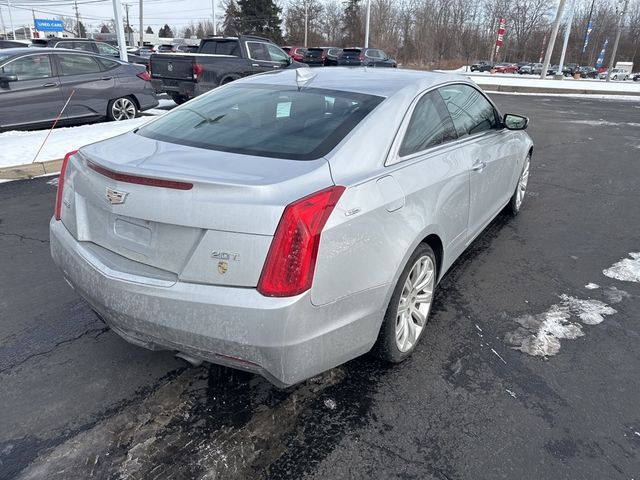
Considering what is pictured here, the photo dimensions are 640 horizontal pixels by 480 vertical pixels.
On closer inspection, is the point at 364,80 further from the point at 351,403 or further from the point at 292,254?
the point at 351,403

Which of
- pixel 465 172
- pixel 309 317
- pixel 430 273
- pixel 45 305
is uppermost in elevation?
pixel 465 172

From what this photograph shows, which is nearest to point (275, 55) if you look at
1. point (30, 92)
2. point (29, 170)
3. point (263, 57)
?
point (263, 57)

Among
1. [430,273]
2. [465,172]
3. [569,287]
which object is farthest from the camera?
[569,287]

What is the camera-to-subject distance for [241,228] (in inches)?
78.0

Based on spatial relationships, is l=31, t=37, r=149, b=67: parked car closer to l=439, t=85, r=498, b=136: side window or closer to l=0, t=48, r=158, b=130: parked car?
l=0, t=48, r=158, b=130: parked car

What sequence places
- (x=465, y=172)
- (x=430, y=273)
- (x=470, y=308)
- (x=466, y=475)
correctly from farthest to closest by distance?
(x=470, y=308)
(x=465, y=172)
(x=430, y=273)
(x=466, y=475)

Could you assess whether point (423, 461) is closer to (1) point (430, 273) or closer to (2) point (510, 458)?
(2) point (510, 458)

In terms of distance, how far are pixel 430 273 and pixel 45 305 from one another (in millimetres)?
2687

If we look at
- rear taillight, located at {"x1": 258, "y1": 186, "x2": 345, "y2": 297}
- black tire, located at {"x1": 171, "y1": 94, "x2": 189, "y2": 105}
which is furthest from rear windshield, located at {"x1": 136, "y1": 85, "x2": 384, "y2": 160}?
black tire, located at {"x1": 171, "y1": 94, "x2": 189, "y2": 105}

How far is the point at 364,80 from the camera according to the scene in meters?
3.26

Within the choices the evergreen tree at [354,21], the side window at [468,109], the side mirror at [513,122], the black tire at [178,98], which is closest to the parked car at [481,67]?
the evergreen tree at [354,21]

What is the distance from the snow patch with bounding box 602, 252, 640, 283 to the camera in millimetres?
4162

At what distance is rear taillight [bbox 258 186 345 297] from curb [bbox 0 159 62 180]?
6.18 m

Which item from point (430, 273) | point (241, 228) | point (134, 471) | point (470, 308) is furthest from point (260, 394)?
point (470, 308)
